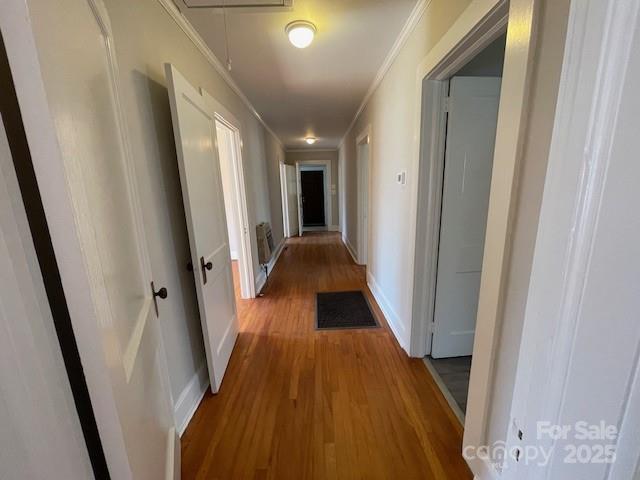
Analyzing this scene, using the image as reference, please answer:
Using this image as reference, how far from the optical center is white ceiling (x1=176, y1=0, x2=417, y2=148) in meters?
1.53

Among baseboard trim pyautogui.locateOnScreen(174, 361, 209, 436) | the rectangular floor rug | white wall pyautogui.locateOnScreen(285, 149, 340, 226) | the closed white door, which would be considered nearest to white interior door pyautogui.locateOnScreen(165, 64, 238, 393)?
baseboard trim pyautogui.locateOnScreen(174, 361, 209, 436)

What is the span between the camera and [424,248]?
1.78 metres

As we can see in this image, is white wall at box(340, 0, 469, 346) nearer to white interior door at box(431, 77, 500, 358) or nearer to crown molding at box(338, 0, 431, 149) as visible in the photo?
crown molding at box(338, 0, 431, 149)

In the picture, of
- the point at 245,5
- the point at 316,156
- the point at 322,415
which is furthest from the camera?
the point at 316,156

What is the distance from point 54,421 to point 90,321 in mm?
188

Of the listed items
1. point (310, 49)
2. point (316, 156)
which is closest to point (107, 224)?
point (310, 49)

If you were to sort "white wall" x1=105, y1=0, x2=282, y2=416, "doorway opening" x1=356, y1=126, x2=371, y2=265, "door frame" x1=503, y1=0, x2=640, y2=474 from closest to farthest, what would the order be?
1. "door frame" x1=503, y1=0, x2=640, y2=474
2. "white wall" x1=105, y1=0, x2=282, y2=416
3. "doorway opening" x1=356, y1=126, x2=371, y2=265

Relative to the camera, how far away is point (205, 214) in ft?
5.42

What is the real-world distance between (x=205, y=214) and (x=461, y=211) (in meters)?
1.66

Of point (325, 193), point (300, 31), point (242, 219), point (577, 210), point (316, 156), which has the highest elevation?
point (300, 31)

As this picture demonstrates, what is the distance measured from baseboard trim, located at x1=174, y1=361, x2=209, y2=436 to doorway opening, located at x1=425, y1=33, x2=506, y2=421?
156 centimetres

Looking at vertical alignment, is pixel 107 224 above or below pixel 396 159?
below

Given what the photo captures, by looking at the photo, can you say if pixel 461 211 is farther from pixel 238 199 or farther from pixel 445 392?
pixel 238 199

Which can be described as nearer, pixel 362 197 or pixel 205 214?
pixel 205 214
